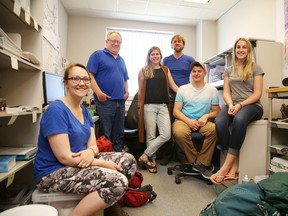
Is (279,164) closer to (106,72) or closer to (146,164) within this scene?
(146,164)

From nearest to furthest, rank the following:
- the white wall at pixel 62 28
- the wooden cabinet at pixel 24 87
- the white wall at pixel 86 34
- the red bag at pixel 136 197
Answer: the wooden cabinet at pixel 24 87 < the red bag at pixel 136 197 < the white wall at pixel 62 28 < the white wall at pixel 86 34

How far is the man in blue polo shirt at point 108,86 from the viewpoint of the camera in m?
2.06

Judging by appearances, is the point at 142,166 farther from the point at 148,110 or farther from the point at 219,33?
the point at 219,33

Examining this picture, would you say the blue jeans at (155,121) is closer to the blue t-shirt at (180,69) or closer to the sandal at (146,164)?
the sandal at (146,164)

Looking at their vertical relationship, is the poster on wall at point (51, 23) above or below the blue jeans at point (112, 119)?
above

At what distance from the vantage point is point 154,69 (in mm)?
2383

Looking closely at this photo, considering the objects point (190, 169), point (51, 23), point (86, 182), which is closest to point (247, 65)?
point (190, 169)

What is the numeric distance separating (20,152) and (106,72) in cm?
115

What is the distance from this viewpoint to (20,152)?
1185mm

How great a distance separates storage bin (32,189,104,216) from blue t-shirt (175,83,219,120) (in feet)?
4.87

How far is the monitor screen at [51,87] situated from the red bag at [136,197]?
1030mm

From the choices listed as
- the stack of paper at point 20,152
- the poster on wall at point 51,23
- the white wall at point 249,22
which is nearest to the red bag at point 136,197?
the stack of paper at point 20,152

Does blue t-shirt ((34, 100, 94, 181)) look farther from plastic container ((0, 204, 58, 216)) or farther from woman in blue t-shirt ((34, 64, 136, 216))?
plastic container ((0, 204, 58, 216))

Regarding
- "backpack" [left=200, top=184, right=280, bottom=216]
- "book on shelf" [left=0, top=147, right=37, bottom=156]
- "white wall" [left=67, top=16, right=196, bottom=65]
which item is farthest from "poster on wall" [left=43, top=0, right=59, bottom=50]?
"backpack" [left=200, top=184, right=280, bottom=216]
